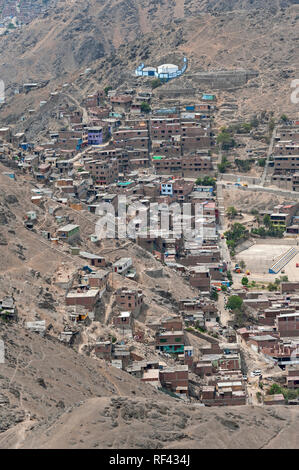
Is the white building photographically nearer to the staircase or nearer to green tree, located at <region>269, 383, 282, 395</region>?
the staircase

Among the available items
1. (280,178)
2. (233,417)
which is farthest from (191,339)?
(280,178)

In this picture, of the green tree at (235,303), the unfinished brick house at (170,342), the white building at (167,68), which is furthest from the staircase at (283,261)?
the white building at (167,68)

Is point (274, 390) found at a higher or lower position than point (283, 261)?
lower

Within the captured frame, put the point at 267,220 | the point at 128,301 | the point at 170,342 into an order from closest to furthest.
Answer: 1. the point at 170,342
2. the point at 128,301
3. the point at 267,220

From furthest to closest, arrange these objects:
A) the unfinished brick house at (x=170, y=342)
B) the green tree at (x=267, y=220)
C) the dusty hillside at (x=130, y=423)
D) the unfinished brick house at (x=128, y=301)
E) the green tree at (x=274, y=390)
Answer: the green tree at (x=267, y=220)
the unfinished brick house at (x=128, y=301)
the unfinished brick house at (x=170, y=342)
the green tree at (x=274, y=390)
the dusty hillside at (x=130, y=423)

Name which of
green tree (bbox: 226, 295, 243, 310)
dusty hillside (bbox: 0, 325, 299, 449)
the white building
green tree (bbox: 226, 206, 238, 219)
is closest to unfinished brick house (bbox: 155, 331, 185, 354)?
green tree (bbox: 226, 295, 243, 310)

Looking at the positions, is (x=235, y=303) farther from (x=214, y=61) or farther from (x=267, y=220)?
(x=214, y=61)

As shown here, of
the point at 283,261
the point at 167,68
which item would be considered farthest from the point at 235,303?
the point at 167,68

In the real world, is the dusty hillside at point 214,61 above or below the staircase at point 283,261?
above

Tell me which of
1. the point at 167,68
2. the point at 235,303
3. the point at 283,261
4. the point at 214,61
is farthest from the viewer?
the point at 214,61

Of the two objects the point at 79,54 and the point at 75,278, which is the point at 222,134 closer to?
the point at 75,278

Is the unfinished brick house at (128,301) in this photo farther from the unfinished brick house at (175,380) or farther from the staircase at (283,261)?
the staircase at (283,261)
